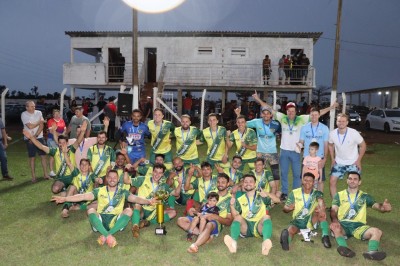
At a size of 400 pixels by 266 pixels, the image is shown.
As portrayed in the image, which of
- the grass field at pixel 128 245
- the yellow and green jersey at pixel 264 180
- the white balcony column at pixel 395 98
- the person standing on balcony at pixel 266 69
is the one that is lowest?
the grass field at pixel 128 245

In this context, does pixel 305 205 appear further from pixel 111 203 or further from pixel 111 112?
pixel 111 112

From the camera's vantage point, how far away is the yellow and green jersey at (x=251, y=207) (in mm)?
6391

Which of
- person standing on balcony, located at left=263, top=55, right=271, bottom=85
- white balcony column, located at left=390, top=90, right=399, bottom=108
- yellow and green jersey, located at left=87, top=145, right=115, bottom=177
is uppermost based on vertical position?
person standing on balcony, located at left=263, top=55, right=271, bottom=85

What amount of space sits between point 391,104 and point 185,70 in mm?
34883

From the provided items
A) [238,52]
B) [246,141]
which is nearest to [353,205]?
[246,141]

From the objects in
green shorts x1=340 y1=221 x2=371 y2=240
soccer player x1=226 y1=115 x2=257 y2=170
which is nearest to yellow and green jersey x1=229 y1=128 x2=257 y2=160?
soccer player x1=226 y1=115 x2=257 y2=170

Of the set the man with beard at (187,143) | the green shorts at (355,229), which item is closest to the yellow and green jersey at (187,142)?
the man with beard at (187,143)

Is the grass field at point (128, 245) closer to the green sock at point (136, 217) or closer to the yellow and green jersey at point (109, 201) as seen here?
the green sock at point (136, 217)

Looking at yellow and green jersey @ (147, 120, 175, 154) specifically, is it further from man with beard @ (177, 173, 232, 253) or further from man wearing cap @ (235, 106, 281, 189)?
man with beard @ (177, 173, 232, 253)

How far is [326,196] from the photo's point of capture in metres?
9.05

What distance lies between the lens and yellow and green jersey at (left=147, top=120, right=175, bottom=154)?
29.7 ft

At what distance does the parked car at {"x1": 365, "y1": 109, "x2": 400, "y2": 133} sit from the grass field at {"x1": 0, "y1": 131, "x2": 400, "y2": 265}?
18253 millimetres

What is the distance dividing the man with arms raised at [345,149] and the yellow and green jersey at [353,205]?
4.22ft

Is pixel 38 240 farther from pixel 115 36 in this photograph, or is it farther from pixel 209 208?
pixel 115 36
